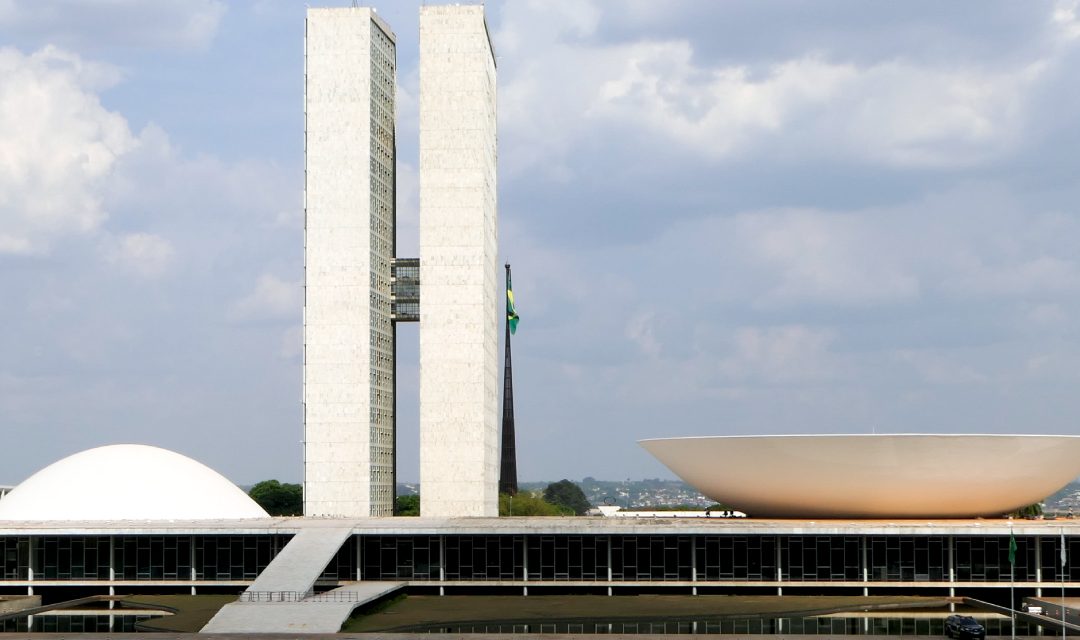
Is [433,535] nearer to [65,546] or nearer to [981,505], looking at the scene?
[65,546]

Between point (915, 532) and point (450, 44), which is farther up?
point (450, 44)

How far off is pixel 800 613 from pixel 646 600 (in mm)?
7412

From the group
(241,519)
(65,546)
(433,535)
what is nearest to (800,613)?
(433,535)

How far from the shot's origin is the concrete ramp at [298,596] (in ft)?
149

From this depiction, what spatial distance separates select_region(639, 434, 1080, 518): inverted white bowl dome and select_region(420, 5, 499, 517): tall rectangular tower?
20358mm

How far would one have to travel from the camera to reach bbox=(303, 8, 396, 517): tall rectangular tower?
79.9m

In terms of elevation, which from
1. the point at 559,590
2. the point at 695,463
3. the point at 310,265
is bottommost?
the point at 559,590

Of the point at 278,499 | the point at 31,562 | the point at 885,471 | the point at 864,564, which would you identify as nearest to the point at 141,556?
the point at 31,562

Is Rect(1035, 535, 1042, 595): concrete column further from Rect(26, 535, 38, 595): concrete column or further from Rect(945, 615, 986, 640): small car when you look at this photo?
Rect(26, 535, 38, 595): concrete column

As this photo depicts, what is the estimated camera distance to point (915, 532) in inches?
2203

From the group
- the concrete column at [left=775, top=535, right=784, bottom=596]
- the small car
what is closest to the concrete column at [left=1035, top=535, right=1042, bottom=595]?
the concrete column at [left=775, top=535, right=784, bottom=596]

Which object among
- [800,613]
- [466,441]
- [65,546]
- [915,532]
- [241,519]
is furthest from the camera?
[466,441]

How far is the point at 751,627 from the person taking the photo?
4644 centimetres

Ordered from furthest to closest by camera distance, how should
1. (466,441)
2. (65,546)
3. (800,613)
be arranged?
(466,441)
(65,546)
(800,613)
